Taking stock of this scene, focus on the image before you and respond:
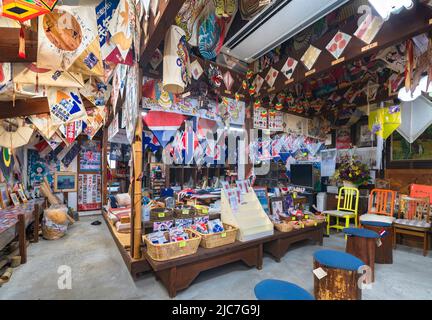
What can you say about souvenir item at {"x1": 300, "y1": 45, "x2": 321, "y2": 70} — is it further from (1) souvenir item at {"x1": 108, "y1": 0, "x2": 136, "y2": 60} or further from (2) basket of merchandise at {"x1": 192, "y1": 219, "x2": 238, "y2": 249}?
(2) basket of merchandise at {"x1": 192, "y1": 219, "x2": 238, "y2": 249}

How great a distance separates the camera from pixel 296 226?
3279 mm

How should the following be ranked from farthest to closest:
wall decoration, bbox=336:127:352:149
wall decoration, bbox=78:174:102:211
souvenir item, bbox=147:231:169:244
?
wall decoration, bbox=78:174:102:211, wall decoration, bbox=336:127:352:149, souvenir item, bbox=147:231:169:244

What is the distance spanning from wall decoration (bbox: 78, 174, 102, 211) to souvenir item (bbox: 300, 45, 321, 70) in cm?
627

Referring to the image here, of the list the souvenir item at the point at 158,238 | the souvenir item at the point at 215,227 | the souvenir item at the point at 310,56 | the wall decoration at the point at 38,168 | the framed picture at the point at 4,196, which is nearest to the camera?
the souvenir item at the point at 158,238

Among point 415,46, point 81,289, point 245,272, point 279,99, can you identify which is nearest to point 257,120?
point 279,99

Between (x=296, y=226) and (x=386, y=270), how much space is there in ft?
4.00

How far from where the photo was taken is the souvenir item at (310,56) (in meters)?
3.08

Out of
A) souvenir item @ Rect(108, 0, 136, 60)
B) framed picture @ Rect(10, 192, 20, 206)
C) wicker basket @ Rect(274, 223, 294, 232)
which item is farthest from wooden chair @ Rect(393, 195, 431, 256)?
framed picture @ Rect(10, 192, 20, 206)

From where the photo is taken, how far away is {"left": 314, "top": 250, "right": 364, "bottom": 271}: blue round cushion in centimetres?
177

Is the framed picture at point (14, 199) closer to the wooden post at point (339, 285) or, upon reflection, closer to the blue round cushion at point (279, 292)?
the blue round cushion at point (279, 292)

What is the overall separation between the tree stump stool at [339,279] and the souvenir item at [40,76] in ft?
11.0

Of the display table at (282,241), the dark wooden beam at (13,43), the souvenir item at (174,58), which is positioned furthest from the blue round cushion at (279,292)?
the dark wooden beam at (13,43)

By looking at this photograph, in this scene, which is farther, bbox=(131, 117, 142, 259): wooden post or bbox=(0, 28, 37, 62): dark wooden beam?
bbox=(131, 117, 142, 259): wooden post
